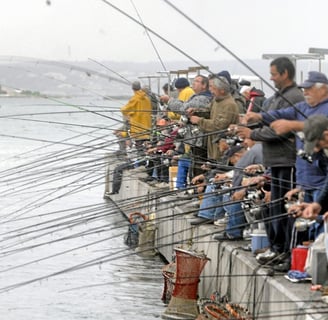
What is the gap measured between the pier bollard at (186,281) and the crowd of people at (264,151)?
444 millimetres

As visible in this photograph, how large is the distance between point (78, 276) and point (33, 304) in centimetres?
228

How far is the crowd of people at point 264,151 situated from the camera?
9508 mm

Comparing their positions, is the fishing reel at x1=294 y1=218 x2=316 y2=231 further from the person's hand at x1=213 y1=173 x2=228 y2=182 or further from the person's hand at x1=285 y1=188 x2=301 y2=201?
the person's hand at x1=213 y1=173 x2=228 y2=182

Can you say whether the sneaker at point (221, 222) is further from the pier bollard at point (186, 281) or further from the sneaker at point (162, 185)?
the sneaker at point (162, 185)

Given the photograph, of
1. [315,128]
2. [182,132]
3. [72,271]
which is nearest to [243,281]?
[182,132]

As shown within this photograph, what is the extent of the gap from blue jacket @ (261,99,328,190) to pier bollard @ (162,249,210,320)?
4.03 metres

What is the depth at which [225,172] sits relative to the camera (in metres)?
13.3

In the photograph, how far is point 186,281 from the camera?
14.2 m

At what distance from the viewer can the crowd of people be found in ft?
31.2

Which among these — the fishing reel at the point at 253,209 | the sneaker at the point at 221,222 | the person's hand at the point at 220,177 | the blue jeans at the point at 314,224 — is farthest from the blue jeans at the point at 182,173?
the blue jeans at the point at 314,224

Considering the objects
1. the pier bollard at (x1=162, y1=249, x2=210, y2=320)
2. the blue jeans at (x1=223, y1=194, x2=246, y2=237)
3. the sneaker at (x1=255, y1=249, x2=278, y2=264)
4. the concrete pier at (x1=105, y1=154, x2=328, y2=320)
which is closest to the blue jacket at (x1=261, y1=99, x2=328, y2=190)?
the concrete pier at (x1=105, y1=154, x2=328, y2=320)

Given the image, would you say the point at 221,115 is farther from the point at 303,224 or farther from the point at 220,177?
the point at 303,224

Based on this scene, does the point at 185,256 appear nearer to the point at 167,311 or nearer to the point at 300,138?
the point at 167,311

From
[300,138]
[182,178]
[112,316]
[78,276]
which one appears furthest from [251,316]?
[78,276]
